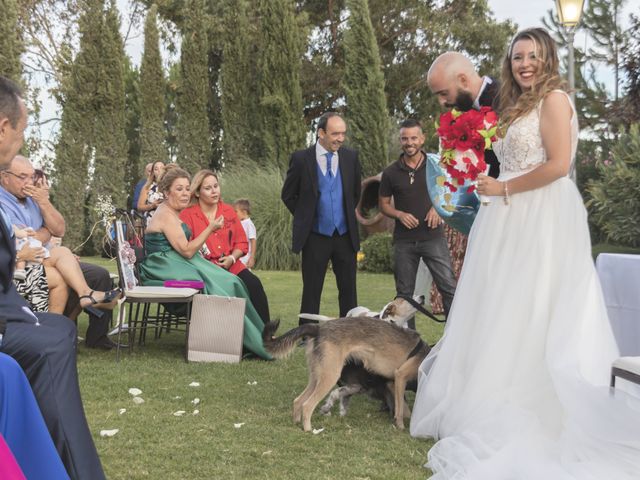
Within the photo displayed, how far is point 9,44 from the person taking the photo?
55.7 feet

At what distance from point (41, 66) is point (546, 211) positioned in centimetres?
2511

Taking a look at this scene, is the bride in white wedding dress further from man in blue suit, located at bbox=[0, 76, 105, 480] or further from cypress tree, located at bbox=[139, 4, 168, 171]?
cypress tree, located at bbox=[139, 4, 168, 171]

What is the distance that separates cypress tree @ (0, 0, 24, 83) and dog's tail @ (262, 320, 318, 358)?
14.4 meters

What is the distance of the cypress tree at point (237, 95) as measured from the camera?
22.7 m

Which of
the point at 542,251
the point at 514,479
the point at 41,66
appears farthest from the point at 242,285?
the point at 41,66

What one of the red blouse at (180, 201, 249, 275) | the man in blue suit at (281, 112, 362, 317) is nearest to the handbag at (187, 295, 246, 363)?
the man in blue suit at (281, 112, 362, 317)

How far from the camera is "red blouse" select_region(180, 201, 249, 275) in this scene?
24.3ft

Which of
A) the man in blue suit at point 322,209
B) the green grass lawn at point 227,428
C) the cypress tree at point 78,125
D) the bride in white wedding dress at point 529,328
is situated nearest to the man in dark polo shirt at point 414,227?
the man in blue suit at point 322,209

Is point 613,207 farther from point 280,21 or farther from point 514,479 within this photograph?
point 280,21

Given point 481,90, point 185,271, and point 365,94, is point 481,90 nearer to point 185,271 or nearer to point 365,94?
point 185,271

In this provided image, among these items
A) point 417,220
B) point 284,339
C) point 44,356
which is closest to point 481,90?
point 284,339

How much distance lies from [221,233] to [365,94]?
47.1ft

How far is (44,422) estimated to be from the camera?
2477 millimetres

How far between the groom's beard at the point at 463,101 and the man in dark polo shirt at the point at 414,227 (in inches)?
79.1
